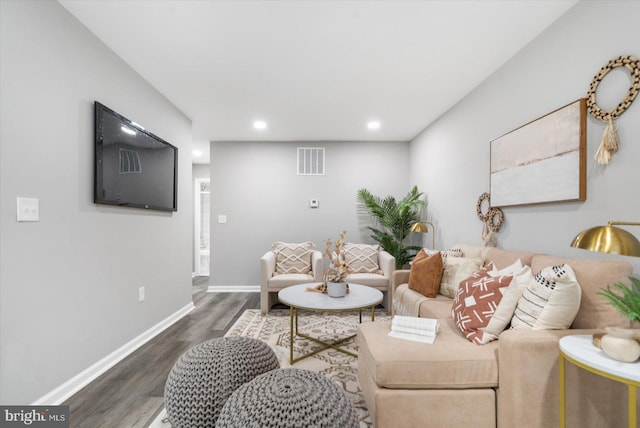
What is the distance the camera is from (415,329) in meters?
1.73

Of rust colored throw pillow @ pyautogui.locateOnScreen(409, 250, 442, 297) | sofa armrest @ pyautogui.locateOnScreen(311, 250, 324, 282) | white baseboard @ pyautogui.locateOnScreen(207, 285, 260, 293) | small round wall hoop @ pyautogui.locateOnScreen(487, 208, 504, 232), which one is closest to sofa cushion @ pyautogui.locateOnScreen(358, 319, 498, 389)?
rust colored throw pillow @ pyautogui.locateOnScreen(409, 250, 442, 297)

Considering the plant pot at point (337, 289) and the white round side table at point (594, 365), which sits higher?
the white round side table at point (594, 365)

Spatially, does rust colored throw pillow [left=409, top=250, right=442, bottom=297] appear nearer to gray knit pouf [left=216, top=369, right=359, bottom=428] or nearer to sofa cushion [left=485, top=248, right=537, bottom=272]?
sofa cushion [left=485, top=248, right=537, bottom=272]

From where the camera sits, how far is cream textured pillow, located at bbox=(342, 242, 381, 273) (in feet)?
13.2

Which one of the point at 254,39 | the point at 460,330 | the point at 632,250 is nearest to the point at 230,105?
the point at 254,39

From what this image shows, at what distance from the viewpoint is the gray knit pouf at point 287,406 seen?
104cm

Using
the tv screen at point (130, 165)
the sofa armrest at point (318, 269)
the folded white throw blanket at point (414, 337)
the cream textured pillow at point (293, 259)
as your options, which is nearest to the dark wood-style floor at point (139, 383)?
the cream textured pillow at point (293, 259)

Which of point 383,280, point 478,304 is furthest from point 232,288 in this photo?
point 478,304

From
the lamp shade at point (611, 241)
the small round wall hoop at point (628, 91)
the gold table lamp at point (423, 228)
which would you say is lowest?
the gold table lamp at point (423, 228)

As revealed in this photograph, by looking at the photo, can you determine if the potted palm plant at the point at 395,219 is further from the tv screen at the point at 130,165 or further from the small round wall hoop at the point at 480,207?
the tv screen at the point at 130,165

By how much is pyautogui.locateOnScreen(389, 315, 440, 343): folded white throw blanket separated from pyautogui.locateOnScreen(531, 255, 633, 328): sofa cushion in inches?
28.8

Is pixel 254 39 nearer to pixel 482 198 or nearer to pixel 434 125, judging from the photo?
pixel 482 198

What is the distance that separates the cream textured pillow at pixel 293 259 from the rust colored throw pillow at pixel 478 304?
239 centimetres

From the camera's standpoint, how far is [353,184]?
4879 millimetres
